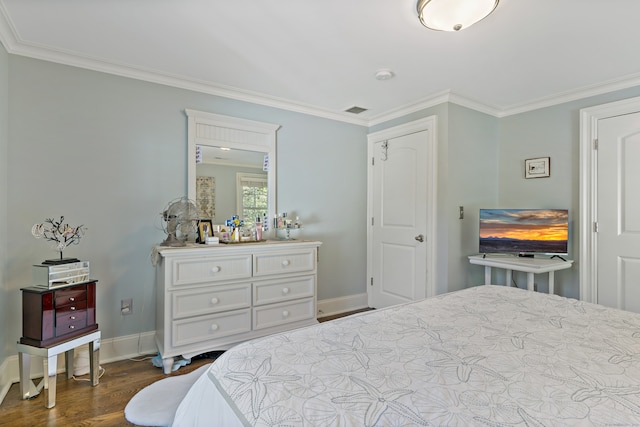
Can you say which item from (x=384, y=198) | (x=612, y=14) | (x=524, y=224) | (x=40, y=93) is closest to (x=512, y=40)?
(x=612, y=14)

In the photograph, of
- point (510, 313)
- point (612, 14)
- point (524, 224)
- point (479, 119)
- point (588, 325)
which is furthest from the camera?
point (479, 119)

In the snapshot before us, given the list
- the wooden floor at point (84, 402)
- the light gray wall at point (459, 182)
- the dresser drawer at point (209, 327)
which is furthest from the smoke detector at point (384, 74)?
the wooden floor at point (84, 402)

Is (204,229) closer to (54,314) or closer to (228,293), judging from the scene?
(228,293)

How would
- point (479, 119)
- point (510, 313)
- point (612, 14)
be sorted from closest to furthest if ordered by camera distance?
1. point (510, 313)
2. point (612, 14)
3. point (479, 119)

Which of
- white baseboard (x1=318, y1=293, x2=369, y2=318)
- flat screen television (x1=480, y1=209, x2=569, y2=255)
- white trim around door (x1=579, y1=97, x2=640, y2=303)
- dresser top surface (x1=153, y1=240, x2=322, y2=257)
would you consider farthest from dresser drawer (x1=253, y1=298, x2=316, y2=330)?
Answer: white trim around door (x1=579, y1=97, x2=640, y2=303)

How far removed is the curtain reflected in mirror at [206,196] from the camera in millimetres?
2879

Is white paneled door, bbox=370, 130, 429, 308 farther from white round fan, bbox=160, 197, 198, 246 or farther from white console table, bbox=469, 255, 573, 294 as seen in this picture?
white round fan, bbox=160, 197, 198, 246

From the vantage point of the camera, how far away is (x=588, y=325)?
1.41 m

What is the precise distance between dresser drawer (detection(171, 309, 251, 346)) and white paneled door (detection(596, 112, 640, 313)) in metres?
3.14

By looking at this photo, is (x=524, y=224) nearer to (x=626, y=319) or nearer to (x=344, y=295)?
(x=626, y=319)

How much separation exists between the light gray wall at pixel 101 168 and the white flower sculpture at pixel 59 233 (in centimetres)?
6

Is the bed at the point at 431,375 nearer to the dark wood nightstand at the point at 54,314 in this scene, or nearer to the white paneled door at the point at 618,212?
the dark wood nightstand at the point at 54,314

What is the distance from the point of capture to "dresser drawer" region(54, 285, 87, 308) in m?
2.01

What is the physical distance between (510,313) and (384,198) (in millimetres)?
2301
